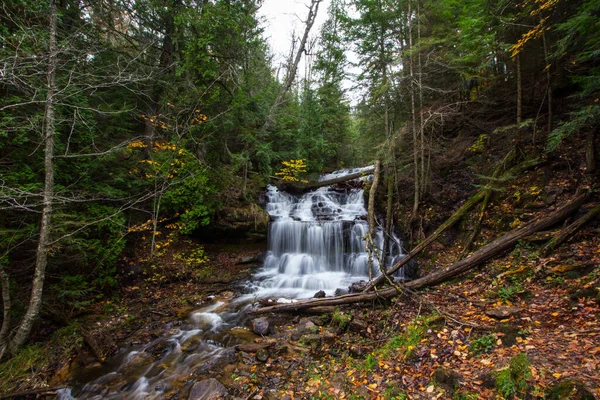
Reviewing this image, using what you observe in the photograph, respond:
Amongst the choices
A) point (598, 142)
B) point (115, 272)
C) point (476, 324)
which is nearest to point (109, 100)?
point (115, 272)

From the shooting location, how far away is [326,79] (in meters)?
17.5

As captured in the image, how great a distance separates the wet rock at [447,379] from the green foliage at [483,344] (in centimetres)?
57

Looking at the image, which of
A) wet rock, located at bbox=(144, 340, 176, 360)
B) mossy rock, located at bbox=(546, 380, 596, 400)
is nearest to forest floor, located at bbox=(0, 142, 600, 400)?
mossy rock, located at bbox=(546, 380, 596, 400)

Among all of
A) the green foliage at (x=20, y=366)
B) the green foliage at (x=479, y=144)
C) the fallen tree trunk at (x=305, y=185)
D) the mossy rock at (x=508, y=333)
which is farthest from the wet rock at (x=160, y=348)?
the green foliage at (x=479, y=144)

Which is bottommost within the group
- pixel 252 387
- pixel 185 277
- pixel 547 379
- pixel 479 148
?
pixel 252 387

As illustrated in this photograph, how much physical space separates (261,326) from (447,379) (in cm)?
435

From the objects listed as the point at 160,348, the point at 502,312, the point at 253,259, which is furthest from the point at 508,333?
the point at 253,259

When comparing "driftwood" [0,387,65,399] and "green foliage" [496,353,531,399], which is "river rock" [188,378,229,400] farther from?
"green foliage" [496,353,531,399]

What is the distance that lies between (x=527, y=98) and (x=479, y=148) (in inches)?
86.0

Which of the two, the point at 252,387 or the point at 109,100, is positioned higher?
the point at 109,100

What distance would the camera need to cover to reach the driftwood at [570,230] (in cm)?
529

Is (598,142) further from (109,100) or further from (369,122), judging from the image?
(109,100)

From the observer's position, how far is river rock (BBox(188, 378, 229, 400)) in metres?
4.32

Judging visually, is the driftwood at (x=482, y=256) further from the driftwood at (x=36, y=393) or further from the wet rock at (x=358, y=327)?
the driftwood at (x=36, y=393)
